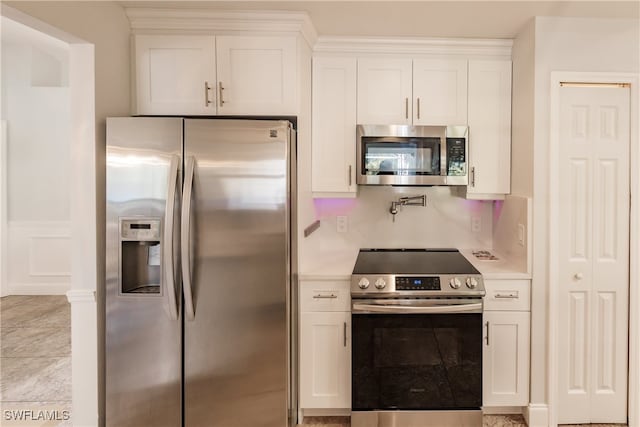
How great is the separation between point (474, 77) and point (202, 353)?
242cm

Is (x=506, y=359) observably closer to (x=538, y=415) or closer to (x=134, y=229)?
(x=538, y=415)

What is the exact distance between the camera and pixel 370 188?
3010 mm

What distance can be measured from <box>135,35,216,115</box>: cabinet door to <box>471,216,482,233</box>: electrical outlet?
2.06 meters

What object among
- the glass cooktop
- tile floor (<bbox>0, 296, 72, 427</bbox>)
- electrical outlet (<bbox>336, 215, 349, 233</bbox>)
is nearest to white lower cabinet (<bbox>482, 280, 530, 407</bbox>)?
the glass cooktop

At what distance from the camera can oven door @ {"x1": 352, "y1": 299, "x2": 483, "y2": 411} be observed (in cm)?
220

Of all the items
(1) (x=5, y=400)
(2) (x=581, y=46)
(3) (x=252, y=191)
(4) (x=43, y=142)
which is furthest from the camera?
(4) (x=43, y=142)

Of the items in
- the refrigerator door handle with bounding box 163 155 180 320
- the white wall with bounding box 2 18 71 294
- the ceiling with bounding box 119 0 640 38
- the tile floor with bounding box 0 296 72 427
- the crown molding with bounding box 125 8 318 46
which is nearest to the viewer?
the refrigerator door handle with bounding box 163 155 180 320

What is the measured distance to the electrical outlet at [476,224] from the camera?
118 inches

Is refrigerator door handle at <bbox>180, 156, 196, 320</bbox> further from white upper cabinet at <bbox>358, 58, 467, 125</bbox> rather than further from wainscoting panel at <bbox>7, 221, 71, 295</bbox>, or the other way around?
wainscoting panel at <bbox>7, 221, 71, 295</bbox>

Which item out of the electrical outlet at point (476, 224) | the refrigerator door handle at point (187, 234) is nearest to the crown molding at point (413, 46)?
the electrical outlet at point (476, 224)

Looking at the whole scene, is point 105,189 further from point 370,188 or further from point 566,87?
point 566,87

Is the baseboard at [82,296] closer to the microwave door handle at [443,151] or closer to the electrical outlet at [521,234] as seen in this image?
the microwave door handle at [443,151]

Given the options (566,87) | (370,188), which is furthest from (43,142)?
(566,87)

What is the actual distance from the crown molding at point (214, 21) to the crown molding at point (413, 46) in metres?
0.34
